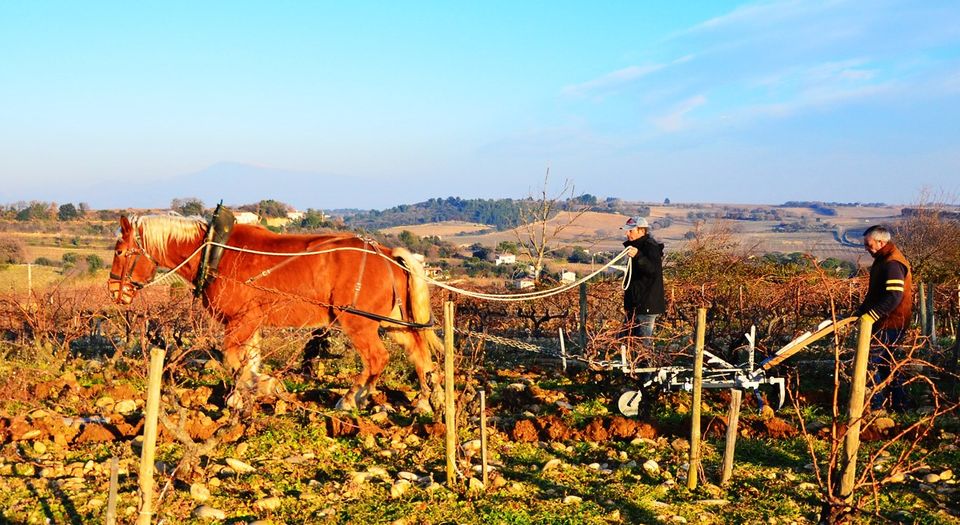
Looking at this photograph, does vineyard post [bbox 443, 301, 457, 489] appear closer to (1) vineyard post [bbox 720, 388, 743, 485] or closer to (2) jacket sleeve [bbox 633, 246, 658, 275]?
(1) vineyard post [bbox 720, 388, 743, 485]

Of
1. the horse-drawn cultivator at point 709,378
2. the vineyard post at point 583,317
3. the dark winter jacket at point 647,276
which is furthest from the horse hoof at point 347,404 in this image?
the vineyard post at point 583,317

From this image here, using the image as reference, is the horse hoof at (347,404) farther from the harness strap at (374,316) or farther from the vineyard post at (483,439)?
the vineyard post at (483,439)

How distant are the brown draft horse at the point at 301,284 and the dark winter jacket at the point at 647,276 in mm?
2114

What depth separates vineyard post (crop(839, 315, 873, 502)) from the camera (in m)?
4.43

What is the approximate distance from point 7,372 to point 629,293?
259 inches

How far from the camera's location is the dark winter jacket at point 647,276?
7.97 metres

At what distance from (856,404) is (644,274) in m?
3.63

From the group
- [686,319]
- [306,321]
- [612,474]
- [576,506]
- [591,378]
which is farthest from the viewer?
[686,319]

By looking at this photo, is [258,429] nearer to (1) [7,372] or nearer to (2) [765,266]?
(1) [7,372]

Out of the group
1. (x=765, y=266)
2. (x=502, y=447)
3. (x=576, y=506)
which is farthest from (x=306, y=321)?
(x=765, y=266)

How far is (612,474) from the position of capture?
5.77 metres

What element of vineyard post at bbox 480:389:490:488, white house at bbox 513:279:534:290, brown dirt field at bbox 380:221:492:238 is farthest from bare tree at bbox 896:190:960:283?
brown dirt field at bbox 380:221:492:238

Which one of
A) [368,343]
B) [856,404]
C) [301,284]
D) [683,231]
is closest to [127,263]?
[301,284]

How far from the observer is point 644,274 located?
8023 millimetres
